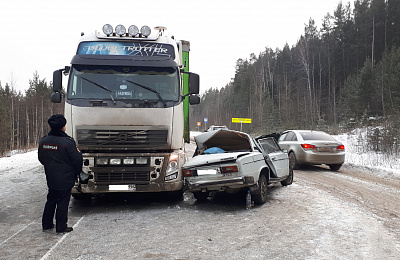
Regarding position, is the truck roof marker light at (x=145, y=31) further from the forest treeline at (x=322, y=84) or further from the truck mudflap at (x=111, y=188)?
the forest treeline at (x=322, y=84)

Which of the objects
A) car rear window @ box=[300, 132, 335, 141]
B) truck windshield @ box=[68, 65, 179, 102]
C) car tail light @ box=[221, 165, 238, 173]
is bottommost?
car tail light @ box=[221, 165, 238, 173]

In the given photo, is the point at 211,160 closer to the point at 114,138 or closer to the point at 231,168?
the point at 231,168

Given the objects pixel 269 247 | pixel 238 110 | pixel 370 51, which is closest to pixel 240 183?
pixel 269 247

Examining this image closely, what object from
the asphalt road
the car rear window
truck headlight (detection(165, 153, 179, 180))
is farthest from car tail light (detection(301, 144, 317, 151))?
truck headlight (detection(165, 153, 179, 180))

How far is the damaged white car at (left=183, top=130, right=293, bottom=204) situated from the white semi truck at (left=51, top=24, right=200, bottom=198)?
16.8 inches

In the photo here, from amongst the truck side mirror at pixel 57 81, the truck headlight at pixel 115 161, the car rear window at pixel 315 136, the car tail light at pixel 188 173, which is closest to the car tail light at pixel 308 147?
the car rear window at pixel 315 136

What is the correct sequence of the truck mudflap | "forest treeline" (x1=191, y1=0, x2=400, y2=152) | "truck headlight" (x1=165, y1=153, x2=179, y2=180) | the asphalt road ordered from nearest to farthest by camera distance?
the asphalt road
the truck mudflap
"truck headlight" (x1=165, y1=153, x2=179, y2=180)
"forest treeline" (x1=191, y1=0, x2=400, y2=152)

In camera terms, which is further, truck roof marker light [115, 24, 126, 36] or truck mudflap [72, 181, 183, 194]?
truck roof marker light [115, 24, 126, 36]

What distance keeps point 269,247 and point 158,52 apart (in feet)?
15.0

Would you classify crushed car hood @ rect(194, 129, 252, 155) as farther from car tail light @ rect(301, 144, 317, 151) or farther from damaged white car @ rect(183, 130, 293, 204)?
car tail light @ rect(301, 144, 317, 151)

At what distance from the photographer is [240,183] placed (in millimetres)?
6102

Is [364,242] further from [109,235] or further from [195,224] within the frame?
[109,235]

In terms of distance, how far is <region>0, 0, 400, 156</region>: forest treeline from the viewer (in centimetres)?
3359

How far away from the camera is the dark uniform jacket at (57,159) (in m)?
5.00
